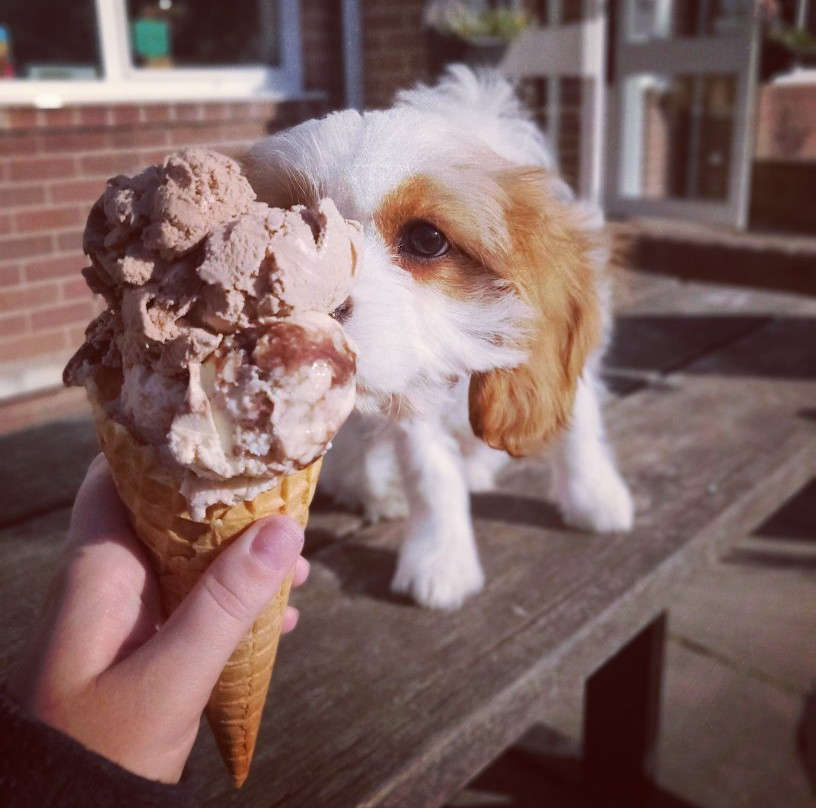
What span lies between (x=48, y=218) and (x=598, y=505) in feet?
9.45

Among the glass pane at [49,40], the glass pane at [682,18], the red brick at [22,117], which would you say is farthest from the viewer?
the glass pane at [682,18]

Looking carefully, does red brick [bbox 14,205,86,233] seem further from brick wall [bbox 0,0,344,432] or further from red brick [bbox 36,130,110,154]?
red brick [bbox 36,130,110,154]

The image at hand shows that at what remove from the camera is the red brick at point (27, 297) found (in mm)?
3580

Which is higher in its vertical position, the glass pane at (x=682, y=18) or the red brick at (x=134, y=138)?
the glass pane at (x=682, y=18)

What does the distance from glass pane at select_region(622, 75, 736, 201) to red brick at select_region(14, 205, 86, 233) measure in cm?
498

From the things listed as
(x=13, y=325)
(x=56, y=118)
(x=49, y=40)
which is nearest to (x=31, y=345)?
(x=13, y=325)

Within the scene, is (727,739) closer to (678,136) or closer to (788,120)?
(788,120)

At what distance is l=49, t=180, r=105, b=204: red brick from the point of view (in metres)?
3.62

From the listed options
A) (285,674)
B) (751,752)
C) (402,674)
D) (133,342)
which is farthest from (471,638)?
(751,752)

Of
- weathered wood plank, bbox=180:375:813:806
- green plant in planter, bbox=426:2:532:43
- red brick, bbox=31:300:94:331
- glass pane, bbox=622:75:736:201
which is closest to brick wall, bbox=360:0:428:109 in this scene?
green plant in planter, bbox=426:2:532:43

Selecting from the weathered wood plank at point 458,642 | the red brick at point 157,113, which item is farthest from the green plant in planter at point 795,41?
the weathered wood plank at point 458,642

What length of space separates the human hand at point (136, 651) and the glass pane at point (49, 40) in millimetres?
3660

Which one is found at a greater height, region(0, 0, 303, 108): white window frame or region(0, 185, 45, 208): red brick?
region(0, 0, 303, 108): white window frame

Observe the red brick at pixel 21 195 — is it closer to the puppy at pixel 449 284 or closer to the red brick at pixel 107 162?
the red brick at pixel 107 162
